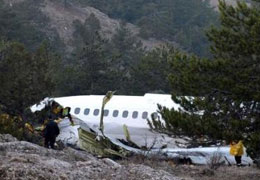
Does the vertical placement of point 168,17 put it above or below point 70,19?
above

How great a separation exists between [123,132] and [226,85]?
32.5 ft

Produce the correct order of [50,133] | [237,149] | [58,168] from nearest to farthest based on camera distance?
[58,168]
[237,149]
[50,133]

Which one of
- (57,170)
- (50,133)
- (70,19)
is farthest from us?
(70,19)

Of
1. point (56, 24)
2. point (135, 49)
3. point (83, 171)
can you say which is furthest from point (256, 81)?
point (56, 24)

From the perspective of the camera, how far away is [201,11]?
112 meters

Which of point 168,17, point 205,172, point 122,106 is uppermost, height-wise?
point 168,17

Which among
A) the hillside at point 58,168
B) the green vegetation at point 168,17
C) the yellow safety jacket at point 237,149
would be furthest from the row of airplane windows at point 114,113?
the green vegetation at point 168,17

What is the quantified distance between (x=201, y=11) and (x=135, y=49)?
1521 inches

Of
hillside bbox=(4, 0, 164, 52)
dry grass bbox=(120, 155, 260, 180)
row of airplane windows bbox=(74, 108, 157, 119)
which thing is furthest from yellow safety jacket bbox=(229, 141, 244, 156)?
Result: hillside bbox=(4, 0, 164, 52)

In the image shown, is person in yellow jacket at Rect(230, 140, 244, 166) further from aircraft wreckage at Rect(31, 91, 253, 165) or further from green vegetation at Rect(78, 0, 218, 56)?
green vegetation at Rect(78, 0, 218, 56)

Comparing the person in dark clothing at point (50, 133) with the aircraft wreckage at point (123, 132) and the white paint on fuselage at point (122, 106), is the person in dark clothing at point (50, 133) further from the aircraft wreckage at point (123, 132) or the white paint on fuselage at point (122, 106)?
the white paint on fuselage at point (122, 106)

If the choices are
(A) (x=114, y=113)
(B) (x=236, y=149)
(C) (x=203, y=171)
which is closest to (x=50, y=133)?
(B) (x=236, y=149)

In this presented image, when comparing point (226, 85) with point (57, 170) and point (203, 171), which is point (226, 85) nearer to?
point (203, 171)

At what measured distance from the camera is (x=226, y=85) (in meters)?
21.1
